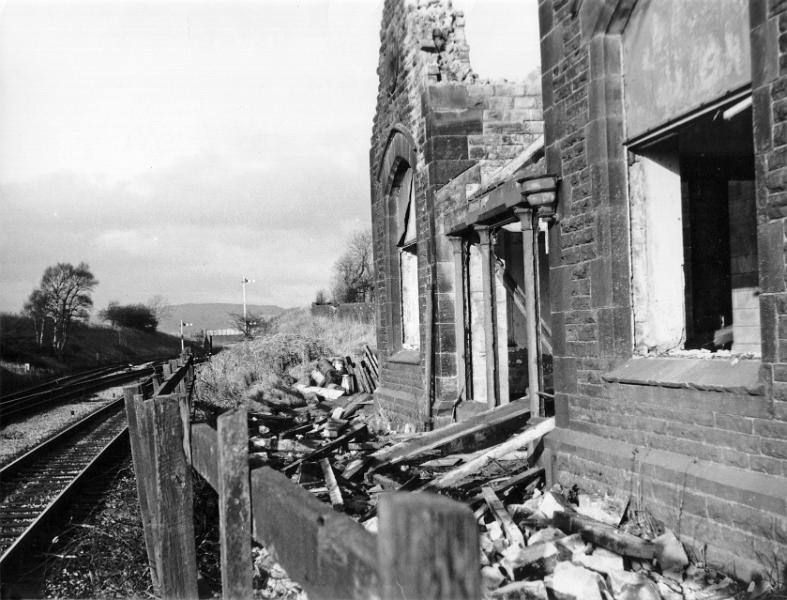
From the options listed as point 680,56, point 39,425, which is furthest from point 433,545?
point 39,425

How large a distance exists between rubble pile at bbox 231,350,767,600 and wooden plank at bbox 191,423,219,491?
A: 0.23 meters

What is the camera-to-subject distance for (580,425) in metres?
6.60

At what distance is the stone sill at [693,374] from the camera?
15.7 ft

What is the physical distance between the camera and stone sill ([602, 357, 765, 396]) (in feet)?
15.7

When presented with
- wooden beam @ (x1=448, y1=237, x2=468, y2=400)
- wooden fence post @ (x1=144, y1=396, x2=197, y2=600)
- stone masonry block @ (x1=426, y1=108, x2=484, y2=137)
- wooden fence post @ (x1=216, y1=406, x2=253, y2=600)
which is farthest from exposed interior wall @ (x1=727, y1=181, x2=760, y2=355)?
wooden fence post @ (x1=216, y1=406, x2=253, y2=600)

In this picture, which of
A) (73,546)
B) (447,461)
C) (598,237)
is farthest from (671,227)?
(73,546)

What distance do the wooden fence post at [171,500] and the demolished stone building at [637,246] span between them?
11.6ft

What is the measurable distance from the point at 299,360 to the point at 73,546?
14139mm

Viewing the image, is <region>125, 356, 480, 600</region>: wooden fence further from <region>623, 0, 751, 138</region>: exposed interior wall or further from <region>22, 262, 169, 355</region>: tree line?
<region>22, 262, 169, 355</region>: tree line

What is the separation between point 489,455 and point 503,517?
124 cm

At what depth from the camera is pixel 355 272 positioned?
7231cm

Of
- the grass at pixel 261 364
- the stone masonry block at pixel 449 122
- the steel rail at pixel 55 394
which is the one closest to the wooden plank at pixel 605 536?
the stone masonry block at pixel 449 122

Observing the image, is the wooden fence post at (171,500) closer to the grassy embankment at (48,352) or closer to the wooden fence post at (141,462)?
the wooden fence post at (141,462)

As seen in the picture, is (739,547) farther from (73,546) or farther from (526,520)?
(73,546)
